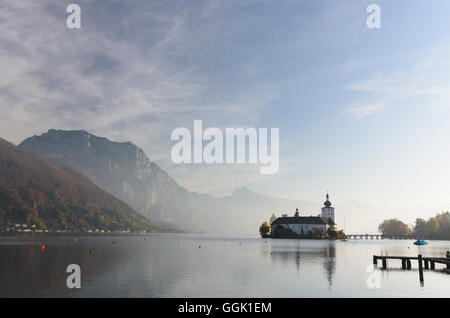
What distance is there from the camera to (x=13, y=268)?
59.9 metres

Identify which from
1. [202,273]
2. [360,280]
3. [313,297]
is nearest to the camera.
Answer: [313,297]

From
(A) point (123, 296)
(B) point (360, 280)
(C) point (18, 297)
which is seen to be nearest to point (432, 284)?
(B) point (360, 280)

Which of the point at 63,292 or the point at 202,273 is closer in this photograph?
the point at 63,292

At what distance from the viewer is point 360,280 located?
175ft
